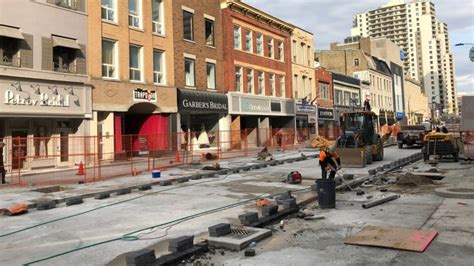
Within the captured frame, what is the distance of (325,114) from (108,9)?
32099 mm

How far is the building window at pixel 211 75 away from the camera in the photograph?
114 feet

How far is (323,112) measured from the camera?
52438 millimetres

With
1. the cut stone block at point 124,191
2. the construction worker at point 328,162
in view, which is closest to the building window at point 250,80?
the cut stone block at point 124,191

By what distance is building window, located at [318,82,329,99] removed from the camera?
53.0m

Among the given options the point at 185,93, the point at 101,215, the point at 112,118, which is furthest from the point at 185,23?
the point at 101,215

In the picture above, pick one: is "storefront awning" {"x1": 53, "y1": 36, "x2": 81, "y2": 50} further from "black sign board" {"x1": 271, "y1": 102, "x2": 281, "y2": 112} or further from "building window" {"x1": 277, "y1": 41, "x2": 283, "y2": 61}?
"building window" {"x1": 277, "y1": 41, "x2": 283, "y2": 61}

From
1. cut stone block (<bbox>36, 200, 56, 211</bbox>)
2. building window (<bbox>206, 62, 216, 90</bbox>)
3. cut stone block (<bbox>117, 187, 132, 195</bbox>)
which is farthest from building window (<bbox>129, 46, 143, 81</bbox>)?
cut stone block (<bbox>36, 200, 56, 211</bbox>)

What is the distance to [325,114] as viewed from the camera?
52812mm

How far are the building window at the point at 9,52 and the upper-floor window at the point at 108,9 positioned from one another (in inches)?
238

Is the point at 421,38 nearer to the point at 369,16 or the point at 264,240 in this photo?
the point at 369,16

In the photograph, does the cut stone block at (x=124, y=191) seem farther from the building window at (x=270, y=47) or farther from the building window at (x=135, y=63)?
the building window at (x=270, y=47)

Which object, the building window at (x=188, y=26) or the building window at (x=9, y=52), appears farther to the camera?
the building window at (x=188, y=26)

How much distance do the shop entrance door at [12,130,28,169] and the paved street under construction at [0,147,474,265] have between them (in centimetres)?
295

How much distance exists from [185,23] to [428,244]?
90.2 feet
